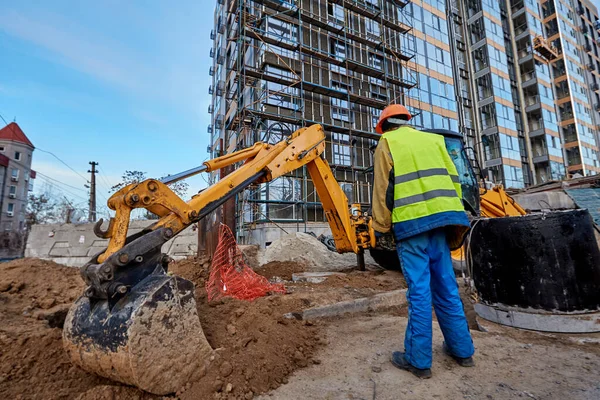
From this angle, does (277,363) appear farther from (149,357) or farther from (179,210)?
(179,210)

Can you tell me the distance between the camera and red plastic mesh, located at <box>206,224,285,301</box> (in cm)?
431

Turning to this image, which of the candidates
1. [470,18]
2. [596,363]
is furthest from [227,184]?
[470,18]

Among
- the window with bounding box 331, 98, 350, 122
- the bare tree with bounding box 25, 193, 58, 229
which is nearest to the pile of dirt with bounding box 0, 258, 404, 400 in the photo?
the window with bounding box 331, 98, 350, 122

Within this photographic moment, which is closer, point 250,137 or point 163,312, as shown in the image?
point 163,312

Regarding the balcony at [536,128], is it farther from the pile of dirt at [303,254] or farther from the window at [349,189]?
the pile of dirt at [303,254]

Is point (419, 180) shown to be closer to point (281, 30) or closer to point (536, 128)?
point (281, 30)

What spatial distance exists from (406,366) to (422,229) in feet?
3.28

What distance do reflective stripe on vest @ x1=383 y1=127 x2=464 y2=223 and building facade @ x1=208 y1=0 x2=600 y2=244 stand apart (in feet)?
40.7

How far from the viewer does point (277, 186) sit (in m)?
15.5

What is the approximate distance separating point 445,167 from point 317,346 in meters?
1.88

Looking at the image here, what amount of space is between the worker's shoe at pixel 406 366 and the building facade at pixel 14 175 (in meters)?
47.4

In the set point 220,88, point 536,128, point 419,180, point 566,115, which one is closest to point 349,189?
point 220,88

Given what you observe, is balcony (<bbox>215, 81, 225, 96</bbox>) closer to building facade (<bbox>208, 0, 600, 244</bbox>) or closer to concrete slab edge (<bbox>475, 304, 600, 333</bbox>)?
building facade (<bbox>208, 0, 600, 244</bbox>)

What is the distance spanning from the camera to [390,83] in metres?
21.4
